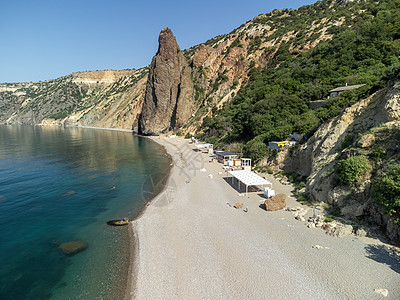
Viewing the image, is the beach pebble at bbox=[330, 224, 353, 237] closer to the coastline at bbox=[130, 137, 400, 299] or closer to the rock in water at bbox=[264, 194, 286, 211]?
the coastline at bbox=[130, 137, 400, 299]

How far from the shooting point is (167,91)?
9500 cm

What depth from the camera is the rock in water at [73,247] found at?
14.5 metres

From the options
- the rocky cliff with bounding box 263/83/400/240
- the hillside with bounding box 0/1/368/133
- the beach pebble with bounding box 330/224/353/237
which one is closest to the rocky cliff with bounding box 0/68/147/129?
the hillside with bounding box 0/1/368/133

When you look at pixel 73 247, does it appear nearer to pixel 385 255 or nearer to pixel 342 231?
pixel 342 231

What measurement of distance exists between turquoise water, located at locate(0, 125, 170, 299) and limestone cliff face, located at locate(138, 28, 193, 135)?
57681 mm

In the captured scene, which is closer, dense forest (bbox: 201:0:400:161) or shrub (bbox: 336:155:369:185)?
shrub (bbox: 336:155:369:185)

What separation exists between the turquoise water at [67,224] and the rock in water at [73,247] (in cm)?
37

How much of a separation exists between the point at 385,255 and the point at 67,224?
2279 cm

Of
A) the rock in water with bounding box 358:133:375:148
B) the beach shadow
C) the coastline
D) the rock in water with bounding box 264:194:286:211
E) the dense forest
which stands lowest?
the coastline

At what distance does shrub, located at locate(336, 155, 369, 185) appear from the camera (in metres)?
15.1

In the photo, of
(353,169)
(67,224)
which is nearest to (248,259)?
(353,169)

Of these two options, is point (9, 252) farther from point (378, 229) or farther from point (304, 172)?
point (304, 172)

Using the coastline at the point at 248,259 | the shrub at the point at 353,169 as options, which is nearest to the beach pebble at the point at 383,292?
the coastline at the point at 248,259

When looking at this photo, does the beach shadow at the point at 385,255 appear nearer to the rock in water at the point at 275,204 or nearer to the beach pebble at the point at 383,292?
the beach pebble at the point at 383,292
